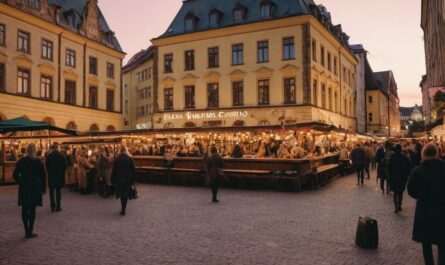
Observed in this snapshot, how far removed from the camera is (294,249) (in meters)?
7.80

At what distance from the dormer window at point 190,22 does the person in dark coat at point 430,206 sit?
34.3 meters

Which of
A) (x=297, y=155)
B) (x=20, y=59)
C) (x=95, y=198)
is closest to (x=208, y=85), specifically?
(x=20, y=59)

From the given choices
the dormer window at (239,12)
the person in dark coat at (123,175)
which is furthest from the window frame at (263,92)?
the person in dark coat at (123,175)

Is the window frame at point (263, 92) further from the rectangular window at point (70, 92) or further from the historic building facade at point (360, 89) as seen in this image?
the historic building facade at point (360, 89)

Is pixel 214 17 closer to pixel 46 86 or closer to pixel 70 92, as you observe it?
pixel 70 92

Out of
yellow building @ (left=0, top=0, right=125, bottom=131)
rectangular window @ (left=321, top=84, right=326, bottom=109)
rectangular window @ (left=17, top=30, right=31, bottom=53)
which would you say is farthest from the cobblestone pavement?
rectangular window @ (left=321, top=84, right=326, bottom=109)

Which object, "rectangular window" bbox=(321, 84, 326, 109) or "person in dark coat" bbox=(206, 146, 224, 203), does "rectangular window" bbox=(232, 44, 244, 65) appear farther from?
"person in dark coat" bbox=(206, 146, 224, 203)

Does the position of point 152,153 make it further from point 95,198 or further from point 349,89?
point 349,89

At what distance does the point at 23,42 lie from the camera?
105 ft

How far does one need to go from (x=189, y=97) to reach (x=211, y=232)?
2944 cm

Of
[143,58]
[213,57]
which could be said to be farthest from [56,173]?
[143,58]

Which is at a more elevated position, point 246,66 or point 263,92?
point 246,66

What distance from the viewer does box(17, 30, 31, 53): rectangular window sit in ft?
104

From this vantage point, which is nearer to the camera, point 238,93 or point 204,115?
point 238,93
